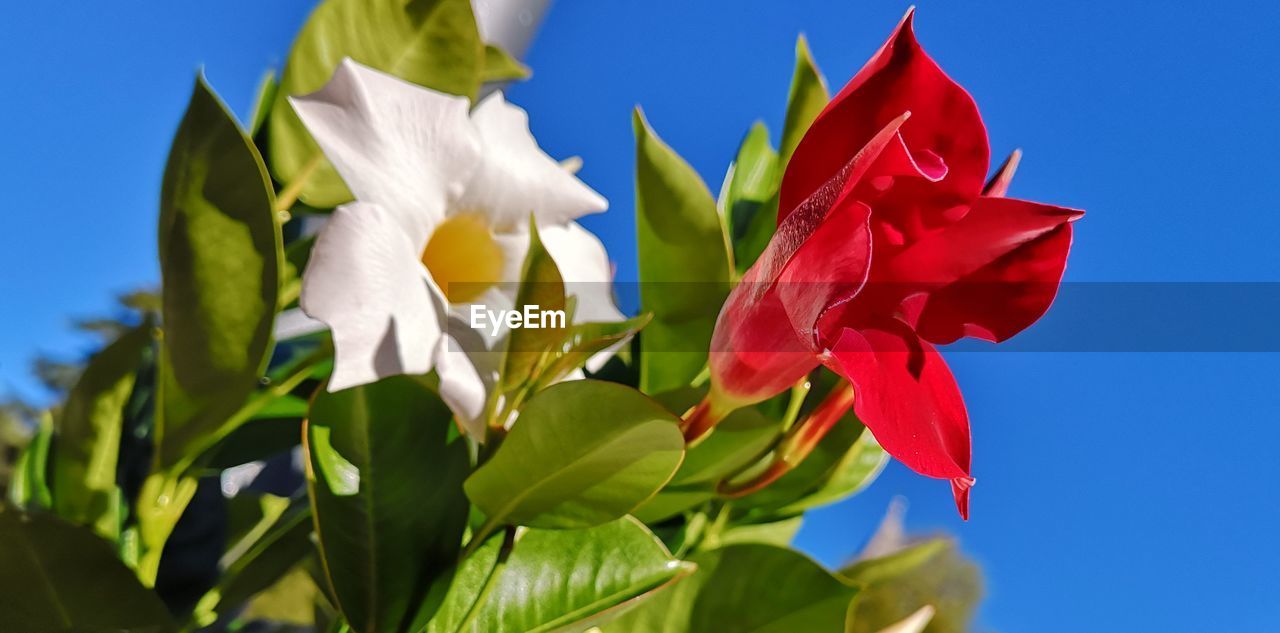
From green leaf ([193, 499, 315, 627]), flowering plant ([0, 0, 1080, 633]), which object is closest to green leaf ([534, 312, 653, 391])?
flowering plant ([0, 0, 1080, 633])

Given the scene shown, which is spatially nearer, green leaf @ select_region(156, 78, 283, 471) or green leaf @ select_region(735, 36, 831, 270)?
green leaf @ select_region(156, 78, 283, 471)

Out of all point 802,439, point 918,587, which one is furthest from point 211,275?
point 918,587

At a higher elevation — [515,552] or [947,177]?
[947,177]

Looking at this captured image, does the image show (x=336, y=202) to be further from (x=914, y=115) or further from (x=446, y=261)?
(x=914, y=115)

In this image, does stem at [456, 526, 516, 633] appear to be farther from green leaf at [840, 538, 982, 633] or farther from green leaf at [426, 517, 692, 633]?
green leaf at [840, 538, 982, 633]

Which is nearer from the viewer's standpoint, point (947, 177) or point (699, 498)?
point (947, 177)

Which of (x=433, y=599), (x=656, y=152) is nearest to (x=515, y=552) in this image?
(x=433, y=599)

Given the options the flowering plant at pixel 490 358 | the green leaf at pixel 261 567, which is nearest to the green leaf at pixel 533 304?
the flowering plant at pixel 490 358
